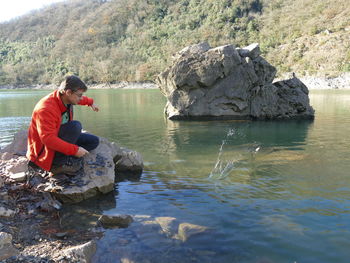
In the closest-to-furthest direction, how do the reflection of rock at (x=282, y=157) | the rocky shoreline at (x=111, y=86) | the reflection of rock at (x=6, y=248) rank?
1. the reflection of rock at (x=6, y=248)
2. the reflection of rock at (x=282, y=157)
3. the rocky shoreline at (x=111, y=86)

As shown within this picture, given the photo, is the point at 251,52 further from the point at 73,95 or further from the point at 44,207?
the point at 44,207

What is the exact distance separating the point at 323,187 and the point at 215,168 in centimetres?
305

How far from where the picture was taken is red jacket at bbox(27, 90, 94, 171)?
533 centimetres

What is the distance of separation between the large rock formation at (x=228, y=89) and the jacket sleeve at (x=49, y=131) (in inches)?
615

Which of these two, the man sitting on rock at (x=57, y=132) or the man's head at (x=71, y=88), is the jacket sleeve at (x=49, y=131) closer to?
the man sitting on rock at (x=57, y=132)

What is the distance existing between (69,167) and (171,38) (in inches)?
5468

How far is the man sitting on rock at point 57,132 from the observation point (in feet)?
17.6

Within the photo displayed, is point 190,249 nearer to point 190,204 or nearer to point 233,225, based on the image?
point 233,225

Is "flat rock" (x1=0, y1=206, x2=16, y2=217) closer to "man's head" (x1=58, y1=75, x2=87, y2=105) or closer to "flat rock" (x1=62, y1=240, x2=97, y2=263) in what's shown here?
"flat rock" (x1=62, y1=240, x2=97, y2=263)

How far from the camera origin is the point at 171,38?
13850 cm

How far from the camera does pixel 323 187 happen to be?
24.5ft

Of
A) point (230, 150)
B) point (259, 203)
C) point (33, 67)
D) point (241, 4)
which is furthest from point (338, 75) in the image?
point (33, 67)

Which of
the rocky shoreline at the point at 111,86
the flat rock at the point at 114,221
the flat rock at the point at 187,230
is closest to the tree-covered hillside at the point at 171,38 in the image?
the rocky shoreline at the point at 111,86

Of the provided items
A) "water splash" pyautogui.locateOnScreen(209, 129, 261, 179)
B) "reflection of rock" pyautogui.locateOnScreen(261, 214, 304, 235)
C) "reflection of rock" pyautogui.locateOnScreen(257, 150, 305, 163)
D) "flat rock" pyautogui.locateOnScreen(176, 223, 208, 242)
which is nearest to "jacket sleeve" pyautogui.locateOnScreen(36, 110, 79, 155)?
"flat rock" pyautogui.locateOnScreen(176, 223, 208, 242)
